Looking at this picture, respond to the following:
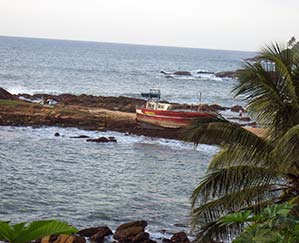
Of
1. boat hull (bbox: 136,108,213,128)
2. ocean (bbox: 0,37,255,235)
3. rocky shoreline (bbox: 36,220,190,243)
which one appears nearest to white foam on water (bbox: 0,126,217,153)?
ocean (bbox: 0,37,255,235)

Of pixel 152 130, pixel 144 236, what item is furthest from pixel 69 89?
pixel 144 236

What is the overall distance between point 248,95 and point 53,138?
28.3 metres

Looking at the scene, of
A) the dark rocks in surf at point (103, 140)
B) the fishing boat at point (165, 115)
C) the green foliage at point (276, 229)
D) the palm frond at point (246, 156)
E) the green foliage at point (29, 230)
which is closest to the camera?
the green foliage at point (29, 230)

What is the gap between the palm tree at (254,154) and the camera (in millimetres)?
10180

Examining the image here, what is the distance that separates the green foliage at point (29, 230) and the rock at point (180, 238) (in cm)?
1418

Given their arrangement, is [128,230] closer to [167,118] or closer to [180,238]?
[180,238]

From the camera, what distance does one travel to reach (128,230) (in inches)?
742

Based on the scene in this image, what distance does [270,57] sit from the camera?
1092 cm

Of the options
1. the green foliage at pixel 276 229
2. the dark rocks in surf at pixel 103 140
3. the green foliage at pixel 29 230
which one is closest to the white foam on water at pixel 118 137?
the dark rocks in surf at pixel 103 140

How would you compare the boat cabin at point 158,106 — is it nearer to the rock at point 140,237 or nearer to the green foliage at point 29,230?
the rock at point 140,237

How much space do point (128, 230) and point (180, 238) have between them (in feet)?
5.36

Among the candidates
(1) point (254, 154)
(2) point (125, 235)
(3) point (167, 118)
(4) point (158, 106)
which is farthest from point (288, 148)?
(4) point (158, 106)

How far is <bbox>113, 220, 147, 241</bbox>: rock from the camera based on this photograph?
18.6 metres

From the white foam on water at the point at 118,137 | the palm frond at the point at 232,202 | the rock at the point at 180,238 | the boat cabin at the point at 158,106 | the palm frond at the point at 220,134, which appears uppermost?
the palm frond at the point at 220,134
